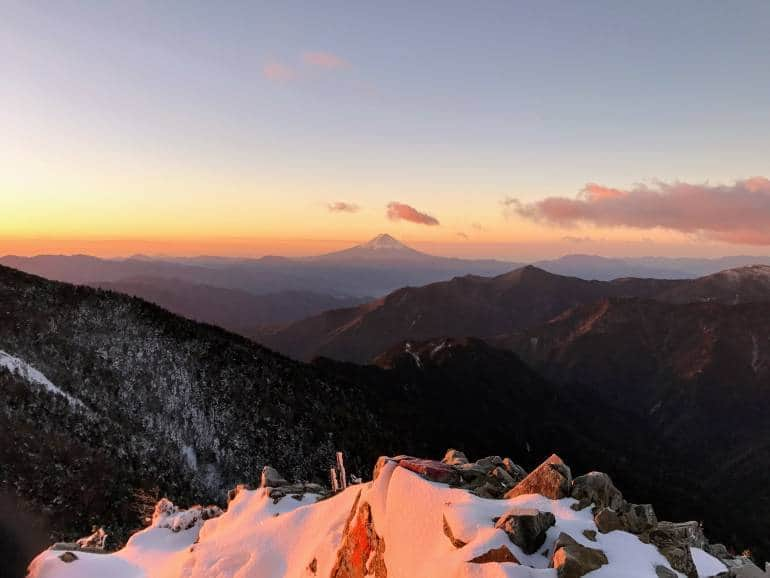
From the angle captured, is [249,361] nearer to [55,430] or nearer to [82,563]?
[55,430]

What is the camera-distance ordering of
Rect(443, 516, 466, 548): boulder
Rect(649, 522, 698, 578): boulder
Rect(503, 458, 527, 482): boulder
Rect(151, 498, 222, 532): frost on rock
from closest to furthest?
1. Rect(443, 516, 466, 548): boulder
2. Rect(649, 522, 698, 578): boulder
3. Rect(503, 458, 527, 482): boulder
4. Rect(151, 498, 222, 532): frost on rock

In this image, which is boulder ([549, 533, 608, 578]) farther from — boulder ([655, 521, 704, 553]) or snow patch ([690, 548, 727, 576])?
boulder ([655, 521, 704, 553])

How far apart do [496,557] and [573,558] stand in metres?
2.00

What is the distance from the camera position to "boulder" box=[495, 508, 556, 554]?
12773mm

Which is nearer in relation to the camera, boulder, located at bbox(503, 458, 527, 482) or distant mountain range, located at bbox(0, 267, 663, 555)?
boulder, located at bbox(503, 458, 527, 482)

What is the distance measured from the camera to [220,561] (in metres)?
20.2

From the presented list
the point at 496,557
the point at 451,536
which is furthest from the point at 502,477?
the point at 496,557

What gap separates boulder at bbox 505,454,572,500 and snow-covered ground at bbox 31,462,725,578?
0.50 metres

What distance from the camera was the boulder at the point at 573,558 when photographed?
11.6 metres

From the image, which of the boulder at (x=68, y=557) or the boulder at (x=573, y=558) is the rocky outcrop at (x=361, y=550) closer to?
the boulder at (x=573, y=558)

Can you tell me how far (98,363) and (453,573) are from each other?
68.3 metres

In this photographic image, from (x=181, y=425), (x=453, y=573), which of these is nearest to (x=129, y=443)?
(x=181, y=425)

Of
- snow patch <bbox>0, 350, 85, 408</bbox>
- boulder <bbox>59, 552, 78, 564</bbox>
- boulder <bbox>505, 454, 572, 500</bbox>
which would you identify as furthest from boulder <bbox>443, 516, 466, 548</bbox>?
snow patch <bbox>0, 350, 85, 408</bbox>

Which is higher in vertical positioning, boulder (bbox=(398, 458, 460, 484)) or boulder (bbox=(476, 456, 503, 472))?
boulder (bbox=(398, 458, 460, 484))
